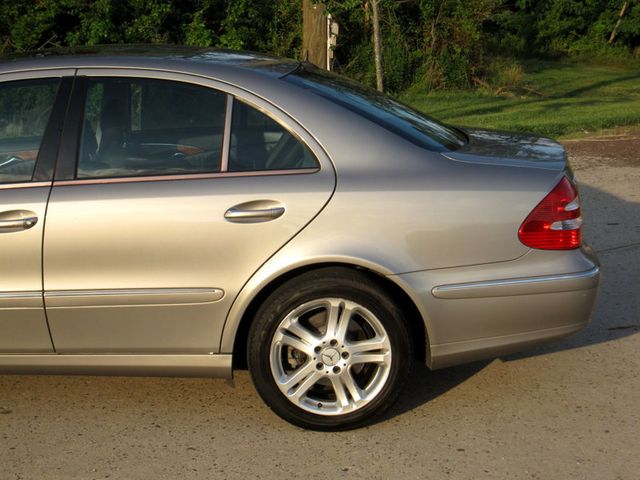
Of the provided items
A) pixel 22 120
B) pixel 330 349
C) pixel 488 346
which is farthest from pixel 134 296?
pixel 488 346

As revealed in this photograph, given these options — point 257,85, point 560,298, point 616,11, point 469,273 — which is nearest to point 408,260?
point 469,273

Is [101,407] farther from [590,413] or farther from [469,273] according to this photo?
[590,413]

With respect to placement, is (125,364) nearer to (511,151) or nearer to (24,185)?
(24,185)

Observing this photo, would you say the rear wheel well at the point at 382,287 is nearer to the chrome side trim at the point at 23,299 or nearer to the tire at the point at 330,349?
the tire at the point at 330,349

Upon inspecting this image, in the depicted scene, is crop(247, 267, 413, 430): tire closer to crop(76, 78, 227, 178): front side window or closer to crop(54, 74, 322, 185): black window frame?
crop(54, 74, 322, 185): black window frame

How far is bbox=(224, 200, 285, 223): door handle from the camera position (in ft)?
13.4

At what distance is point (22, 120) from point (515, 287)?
238 centimetres

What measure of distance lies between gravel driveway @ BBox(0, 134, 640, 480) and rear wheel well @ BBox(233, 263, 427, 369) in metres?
0.32

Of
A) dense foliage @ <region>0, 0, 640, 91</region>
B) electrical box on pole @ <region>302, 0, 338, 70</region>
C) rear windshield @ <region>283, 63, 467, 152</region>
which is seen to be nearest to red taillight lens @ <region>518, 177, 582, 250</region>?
rear windshield @ <region>283, 63, 467, 152</region>

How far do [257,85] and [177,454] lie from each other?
164 cm

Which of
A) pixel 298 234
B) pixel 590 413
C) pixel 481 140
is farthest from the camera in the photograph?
pixel 481 140

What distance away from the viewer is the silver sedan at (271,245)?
4.11 meters

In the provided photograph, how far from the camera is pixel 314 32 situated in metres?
15.1

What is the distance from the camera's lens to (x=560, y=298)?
4.23 m
